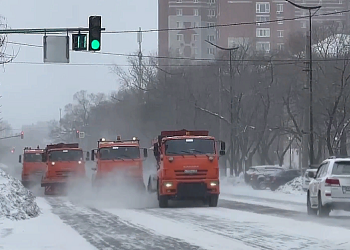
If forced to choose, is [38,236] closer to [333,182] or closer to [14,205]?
[14,205]

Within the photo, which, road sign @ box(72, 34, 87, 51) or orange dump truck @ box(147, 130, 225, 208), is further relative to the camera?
orange dump truck @ box(147, 130, 225, 208)

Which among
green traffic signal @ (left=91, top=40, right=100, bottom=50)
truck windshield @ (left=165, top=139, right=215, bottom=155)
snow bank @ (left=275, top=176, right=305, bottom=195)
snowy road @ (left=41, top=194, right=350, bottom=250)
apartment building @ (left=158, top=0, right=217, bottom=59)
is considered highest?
apartment building @ (left=158, top=0, right=217, bottom=59)

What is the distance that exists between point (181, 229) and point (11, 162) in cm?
13942

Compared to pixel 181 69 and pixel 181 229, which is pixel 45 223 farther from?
pixel 181 69

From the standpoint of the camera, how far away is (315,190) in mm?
22719

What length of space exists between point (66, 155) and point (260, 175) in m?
13.6

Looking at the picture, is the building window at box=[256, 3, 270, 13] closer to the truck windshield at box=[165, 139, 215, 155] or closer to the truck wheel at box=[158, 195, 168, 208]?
the truck windshield at box=[165, 139, 215, 155]

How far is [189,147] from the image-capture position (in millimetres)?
27766

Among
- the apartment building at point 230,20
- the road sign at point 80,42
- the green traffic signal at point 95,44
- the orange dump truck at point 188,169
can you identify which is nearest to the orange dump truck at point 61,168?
the orange dump truck at point 188,169

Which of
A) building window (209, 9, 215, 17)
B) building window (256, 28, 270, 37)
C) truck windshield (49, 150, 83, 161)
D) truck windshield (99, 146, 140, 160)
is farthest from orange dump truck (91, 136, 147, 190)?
building window (209, 9, 215, 17)

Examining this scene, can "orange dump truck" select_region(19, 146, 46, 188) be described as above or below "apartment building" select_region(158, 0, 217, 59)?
below

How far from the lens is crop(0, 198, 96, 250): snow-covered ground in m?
14.6

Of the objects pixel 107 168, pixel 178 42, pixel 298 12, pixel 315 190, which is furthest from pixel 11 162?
pixel 315 190

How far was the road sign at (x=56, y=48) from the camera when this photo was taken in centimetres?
2506
